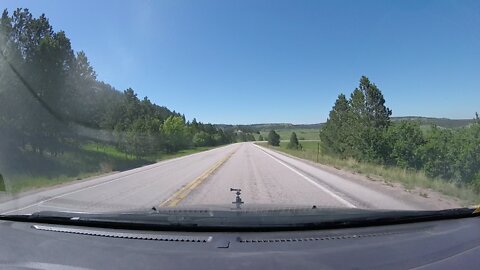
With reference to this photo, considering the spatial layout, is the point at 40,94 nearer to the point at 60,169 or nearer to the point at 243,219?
the point at 60,169

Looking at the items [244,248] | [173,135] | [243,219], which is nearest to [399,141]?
[243,219]

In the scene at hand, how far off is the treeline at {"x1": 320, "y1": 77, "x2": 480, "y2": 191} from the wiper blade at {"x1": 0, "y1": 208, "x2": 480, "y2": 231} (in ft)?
81.3

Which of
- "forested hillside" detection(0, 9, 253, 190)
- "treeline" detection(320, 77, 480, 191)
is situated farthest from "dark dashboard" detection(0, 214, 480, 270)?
"treeline" detection(320, 77, 480, 191)

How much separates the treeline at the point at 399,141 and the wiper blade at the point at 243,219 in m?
24.8

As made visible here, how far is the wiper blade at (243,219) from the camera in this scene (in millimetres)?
3570

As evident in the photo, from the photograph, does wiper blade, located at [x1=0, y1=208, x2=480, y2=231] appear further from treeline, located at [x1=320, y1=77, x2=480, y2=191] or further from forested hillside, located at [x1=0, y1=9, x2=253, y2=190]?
treeline, located at [x1=320, y1=77, x2=480, y2=191]

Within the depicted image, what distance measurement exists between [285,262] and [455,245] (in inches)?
58.7

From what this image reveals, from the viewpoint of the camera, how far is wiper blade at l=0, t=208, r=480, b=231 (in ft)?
11.7

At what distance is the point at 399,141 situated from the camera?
39031 millimetres

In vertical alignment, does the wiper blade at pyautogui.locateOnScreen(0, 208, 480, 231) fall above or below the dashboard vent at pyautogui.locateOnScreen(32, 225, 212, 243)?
above

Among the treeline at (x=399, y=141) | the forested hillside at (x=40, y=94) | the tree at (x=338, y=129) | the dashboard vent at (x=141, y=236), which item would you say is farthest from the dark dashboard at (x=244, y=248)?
the tree at (x=338, y=129)

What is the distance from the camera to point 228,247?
3070 millimetres

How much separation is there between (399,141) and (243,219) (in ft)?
126

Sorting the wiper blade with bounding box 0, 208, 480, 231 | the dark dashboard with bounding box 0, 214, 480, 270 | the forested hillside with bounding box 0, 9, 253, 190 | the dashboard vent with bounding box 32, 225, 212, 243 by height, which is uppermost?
the forested hillside with bounding box 0, 9, 253, 190
